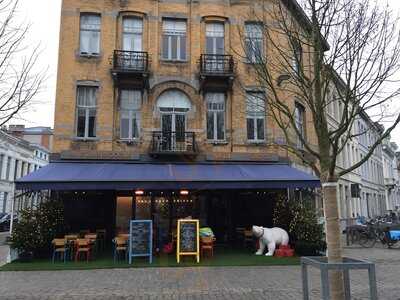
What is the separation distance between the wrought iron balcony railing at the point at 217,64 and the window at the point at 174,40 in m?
1.07

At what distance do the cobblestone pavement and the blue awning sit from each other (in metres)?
3.14

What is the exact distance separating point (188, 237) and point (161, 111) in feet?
20.9

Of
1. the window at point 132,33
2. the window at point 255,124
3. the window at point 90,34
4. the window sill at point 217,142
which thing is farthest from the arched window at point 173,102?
the window at point 90,34

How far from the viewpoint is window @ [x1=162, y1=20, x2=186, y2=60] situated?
17906mm

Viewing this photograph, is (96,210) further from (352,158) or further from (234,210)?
(352,158)

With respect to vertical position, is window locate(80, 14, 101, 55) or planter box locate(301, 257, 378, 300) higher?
window locate(80, 14, 101, 55)

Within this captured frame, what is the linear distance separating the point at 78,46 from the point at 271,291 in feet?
43.6

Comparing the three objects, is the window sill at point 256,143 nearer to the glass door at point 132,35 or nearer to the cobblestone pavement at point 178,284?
the glass door at point 132,35

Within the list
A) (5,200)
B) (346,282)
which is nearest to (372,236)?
(346,282)

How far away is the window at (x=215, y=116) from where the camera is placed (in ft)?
57.6

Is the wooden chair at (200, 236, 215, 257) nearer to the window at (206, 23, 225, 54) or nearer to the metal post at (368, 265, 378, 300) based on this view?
the metal post at (368, 265, 378, 300)

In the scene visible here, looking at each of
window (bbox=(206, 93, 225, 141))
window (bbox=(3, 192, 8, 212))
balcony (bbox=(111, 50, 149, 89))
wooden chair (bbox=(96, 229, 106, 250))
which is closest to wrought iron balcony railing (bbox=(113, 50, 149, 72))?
balcony (bbox=(111, 50, 149, 89))

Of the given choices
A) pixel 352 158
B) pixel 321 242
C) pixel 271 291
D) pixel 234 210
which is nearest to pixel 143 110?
pixel 234 210

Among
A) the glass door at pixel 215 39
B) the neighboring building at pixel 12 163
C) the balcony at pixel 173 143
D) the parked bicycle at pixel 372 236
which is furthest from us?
the neighboring building at pixel 12 163
